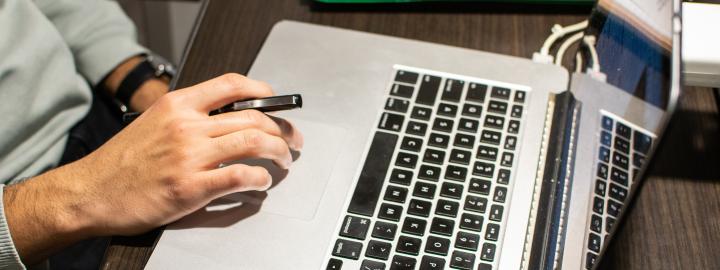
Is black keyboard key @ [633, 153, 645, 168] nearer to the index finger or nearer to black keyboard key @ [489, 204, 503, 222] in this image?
black keyboard key @ [489, 204, 503, 222]

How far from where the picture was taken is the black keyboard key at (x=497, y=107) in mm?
714

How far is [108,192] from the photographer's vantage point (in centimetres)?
63

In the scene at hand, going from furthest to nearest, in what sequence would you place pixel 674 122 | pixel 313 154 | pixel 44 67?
pixel 44 67 < pixel 313 154 < pixel 674 122

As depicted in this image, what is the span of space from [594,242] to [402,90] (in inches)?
10.6

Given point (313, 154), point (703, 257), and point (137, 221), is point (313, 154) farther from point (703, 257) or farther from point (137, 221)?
point (703, 257)

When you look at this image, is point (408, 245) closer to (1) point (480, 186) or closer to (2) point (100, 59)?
(1) point (480, 186)

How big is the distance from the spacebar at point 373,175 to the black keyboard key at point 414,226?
0.11 feet

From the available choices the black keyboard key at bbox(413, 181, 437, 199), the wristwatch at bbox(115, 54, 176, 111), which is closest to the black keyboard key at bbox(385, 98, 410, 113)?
the black keyboard key at bbox(413, 181, 437, 199)

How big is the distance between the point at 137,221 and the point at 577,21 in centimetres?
56

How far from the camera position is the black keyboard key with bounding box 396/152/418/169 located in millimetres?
669

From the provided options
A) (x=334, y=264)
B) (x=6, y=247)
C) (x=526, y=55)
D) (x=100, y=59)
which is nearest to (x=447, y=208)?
(x=334, y=264)

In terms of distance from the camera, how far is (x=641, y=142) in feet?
1.65

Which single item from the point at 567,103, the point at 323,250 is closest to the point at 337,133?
the point at 323,250

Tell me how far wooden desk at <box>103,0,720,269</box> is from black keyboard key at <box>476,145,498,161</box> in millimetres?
145
